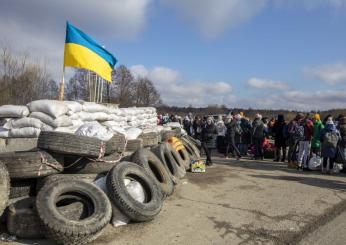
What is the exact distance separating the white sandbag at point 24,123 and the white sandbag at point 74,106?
877 mm

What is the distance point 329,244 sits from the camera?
195 inches

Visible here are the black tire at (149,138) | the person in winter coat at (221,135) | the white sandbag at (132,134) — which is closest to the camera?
the white sandbag at (132,134)

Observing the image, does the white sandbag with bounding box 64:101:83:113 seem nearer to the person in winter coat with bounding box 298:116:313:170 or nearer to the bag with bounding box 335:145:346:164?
the person in winter coat with bounding box 298:116:313:170

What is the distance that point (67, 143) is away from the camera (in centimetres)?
640

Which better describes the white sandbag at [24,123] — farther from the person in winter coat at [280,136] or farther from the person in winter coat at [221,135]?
the person in winter coat at [221,135]

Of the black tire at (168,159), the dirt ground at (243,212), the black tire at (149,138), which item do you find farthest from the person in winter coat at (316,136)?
the black tire at (149,138)

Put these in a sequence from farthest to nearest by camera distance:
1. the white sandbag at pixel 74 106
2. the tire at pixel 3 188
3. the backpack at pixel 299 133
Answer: the backpack at pixel 299 133 → the white sandbag at pixel 74 106 → the tire at pixel 3 188

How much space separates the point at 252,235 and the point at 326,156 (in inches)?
252

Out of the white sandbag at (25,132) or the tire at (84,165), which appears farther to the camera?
the white sandbag at (25,132)

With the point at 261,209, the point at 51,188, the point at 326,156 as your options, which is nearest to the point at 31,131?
the point at 51,188

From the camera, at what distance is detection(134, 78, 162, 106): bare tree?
42.0 meters

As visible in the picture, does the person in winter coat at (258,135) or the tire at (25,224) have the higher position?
the person in winter coat at (258,135)

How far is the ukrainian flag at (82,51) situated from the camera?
34.7 feet

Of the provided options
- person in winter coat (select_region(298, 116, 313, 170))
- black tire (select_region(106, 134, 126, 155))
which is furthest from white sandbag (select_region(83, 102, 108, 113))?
person in winter coat (select_region(298, 116, 313, 170))
